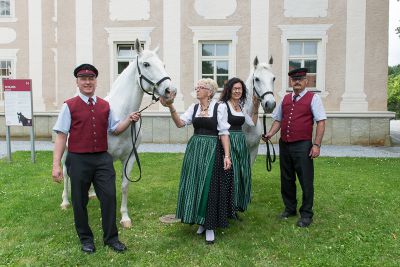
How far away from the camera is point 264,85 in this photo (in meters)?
4.84

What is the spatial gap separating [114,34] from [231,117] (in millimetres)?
10252

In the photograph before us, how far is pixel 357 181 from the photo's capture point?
7.41 meters

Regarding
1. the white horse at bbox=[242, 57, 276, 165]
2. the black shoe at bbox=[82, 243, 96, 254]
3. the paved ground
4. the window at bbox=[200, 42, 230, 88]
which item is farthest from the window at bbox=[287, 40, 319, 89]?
the black shoe at bbox=[82, 243, 96, 254]

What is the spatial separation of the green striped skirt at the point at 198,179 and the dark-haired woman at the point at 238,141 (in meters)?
0.41

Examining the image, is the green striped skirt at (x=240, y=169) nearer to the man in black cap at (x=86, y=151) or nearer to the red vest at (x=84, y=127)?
the man in black cap at (x=86, y=151)

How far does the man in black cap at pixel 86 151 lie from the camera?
3.71m

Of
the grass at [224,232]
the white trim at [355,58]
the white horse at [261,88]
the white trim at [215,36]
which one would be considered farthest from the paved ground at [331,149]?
the white horse at [261,88]

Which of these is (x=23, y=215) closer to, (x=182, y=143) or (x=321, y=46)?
(x=182, y=143)

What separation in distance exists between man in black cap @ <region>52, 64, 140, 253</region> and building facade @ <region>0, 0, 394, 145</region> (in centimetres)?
952

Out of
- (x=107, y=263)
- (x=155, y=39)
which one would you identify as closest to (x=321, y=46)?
(x=155, y=39)

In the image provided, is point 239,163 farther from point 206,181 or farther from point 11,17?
point 11,17

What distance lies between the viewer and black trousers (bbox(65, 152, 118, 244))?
377 cm

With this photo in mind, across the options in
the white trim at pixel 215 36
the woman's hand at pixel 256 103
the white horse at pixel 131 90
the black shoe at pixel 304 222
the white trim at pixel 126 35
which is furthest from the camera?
the white trim at pixel 126 35

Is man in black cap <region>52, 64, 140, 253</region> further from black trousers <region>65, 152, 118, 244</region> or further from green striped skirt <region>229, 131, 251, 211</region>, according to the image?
green striped skirt <region>229, 131, 251, 211</region>
